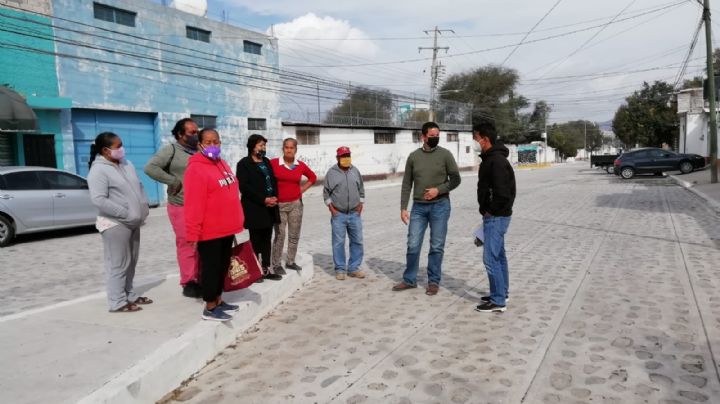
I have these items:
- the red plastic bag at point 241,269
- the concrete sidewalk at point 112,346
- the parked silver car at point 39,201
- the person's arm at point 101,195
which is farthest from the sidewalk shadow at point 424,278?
the parked silver car at point 39,201

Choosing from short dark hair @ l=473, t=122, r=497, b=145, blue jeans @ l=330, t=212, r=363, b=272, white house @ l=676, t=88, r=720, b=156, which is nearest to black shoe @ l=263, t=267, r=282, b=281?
blue jeans @ l=330, t=212, r=363, b=272

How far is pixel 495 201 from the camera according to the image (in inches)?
189

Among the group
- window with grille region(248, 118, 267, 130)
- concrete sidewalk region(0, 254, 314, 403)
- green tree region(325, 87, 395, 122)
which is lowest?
concrete sidewalk region(0, 254, 314, 403)

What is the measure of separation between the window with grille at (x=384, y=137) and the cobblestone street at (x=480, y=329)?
2767cm

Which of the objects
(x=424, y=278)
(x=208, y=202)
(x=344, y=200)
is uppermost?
(x=208, y=202)

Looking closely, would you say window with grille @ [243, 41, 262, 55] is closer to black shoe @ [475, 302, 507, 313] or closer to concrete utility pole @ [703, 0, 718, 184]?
concrete utility pole @ [703, 0, 718, 184]

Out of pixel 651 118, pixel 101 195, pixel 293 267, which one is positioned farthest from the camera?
pixel 651 118

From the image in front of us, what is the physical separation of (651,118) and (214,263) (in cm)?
5462

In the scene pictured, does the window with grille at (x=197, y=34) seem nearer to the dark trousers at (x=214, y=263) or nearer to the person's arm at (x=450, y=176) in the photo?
the person's arm at (x=450, y=176)

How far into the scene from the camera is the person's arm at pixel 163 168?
492 centimetres

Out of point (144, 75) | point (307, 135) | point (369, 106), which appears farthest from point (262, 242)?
point (369, 106)

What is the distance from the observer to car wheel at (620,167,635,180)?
2705 centimetres

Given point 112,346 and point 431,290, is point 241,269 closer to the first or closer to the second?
point 112,346

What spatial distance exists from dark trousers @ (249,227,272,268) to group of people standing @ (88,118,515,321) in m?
0.01
